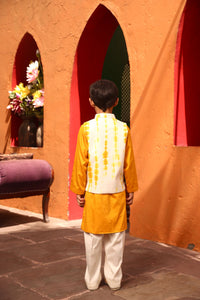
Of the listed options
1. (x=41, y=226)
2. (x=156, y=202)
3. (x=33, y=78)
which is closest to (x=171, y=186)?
(x=156, y=202)

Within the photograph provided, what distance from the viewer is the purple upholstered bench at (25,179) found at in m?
4.62

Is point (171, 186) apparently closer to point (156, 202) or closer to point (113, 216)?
point (156, 202)

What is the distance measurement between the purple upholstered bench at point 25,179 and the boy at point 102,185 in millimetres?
2076

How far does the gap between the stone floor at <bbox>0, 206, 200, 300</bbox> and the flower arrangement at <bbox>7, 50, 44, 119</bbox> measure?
1888 mm

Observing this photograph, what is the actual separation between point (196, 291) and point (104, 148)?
1140mm

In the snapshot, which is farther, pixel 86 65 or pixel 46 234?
pixel 86 65

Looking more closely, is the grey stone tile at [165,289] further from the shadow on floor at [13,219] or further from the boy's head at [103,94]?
the shadow on floor at [13,219]

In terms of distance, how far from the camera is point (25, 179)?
4.75 metres

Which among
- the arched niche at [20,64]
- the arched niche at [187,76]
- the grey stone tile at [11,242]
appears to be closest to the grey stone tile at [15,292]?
the grey stone tile at [11,242]

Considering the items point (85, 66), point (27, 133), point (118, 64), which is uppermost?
point (118, 64)

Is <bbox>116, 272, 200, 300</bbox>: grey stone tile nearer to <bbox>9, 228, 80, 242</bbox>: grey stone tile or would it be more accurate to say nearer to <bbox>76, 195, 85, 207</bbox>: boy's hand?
<bbox>76, 195, 85, 207</bbox>: boy's hand

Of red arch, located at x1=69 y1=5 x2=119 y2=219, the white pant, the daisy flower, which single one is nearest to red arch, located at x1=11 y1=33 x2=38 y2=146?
the daisy flower

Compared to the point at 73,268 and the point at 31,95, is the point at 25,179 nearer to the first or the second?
the point at 31,95

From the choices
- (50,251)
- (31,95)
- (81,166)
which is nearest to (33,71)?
(31,95)
